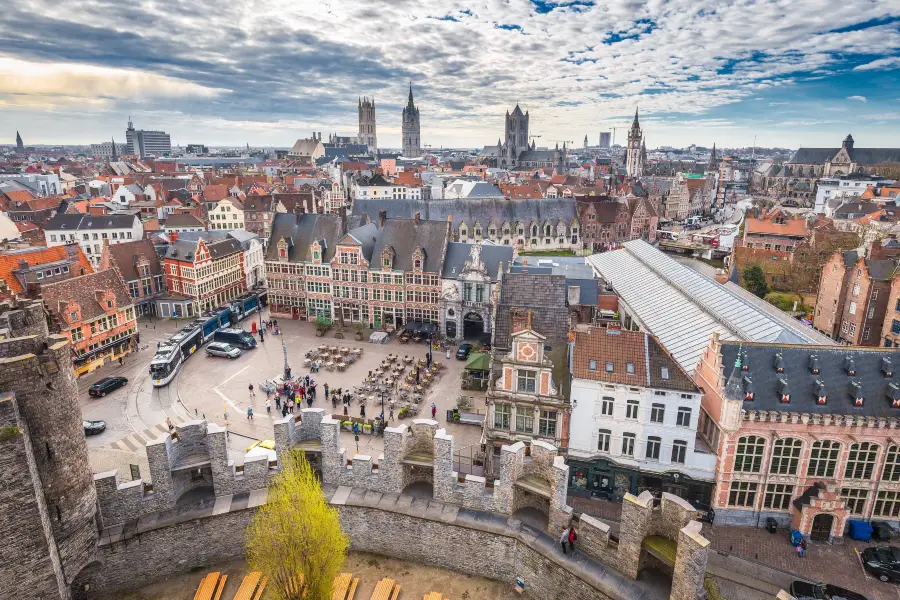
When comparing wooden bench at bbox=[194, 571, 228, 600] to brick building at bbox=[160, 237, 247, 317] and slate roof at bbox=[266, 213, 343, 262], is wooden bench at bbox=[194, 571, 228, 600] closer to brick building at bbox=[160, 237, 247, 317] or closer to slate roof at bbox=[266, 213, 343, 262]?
slate roof at bbox=[266, 213, 343, 262]

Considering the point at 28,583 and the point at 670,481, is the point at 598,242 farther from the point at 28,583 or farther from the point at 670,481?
the point at 28,583

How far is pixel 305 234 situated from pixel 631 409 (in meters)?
45.4

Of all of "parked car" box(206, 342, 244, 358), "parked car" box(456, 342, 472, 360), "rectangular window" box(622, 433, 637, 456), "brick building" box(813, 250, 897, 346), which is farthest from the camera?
"parked car" box(456, 342, 472, 360)

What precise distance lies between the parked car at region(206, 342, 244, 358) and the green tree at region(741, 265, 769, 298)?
62.0m

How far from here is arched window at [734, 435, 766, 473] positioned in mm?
27016

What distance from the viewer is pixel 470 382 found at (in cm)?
4391

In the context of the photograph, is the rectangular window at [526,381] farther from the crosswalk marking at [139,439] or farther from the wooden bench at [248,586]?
the crosswalk marking at [139,439]

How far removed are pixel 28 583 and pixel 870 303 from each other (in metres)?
60.7

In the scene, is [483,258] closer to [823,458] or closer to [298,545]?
[823,458]

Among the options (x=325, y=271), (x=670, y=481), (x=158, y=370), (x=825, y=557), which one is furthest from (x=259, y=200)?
(x=825, y=557)

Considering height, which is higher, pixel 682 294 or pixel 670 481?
pixel 682 294

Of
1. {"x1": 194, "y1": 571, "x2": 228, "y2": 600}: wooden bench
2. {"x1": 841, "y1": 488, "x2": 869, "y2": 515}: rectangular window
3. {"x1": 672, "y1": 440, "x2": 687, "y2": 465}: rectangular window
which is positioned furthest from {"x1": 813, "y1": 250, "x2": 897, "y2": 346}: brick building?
{"x1": 194, "y1": 571, "x2": 228, "y2": 600}: wooden bench

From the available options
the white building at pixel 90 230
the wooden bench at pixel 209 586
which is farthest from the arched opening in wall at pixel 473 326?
the white building at pixel 90 230

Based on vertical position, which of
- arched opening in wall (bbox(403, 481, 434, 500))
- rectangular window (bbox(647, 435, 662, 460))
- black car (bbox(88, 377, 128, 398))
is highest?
arched opening in wall (bbox(403, 481, 434, 500))
